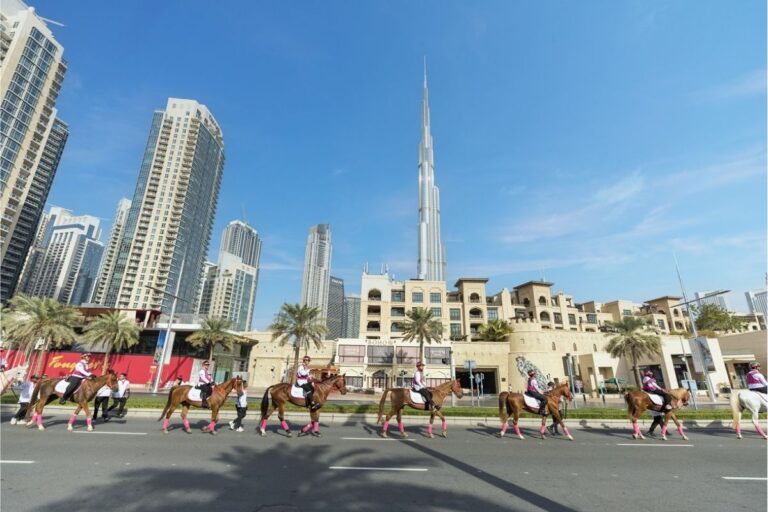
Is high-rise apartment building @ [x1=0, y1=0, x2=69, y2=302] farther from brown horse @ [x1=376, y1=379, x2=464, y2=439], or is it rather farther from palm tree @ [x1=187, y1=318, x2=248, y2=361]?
brown horse @ [x1=376, y1=379, x2=464, y2=439]

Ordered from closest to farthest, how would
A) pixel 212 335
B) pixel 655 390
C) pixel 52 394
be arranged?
1. pixel 52 394
2. pixel 655 390
3. pixel 212 335

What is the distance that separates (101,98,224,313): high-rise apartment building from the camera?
377 ft

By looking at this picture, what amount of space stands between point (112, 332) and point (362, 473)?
47359 mm

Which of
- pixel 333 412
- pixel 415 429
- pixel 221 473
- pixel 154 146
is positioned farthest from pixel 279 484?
pixel 154 146

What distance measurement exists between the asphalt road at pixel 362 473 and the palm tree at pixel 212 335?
115 feet

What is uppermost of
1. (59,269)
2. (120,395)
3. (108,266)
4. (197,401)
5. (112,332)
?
(59,269)

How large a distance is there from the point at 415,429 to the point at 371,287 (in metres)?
60.7

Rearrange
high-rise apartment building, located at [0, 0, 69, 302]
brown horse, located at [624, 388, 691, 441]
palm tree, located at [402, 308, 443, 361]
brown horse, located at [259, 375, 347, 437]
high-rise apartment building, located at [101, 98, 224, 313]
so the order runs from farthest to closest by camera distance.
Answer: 1. high-rise apartment building, located at [101, 98, 224, 313]
2. high-rise apartment building, located at [0, 0, 69, 302]
3. palm tree, located at [402, 308, 443, 361]
4. brown horse, located at [624, 388, 691, 441]
5. brown horse, located at [259, 375, 347, 437]

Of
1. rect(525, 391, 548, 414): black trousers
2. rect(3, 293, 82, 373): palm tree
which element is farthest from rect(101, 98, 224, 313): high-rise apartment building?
rect(525, 391, 548, 414): black trousers

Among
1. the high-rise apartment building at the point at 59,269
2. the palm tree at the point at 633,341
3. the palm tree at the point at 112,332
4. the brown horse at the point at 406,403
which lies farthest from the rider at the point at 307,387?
the high-rise apartment building at the point at 59,269

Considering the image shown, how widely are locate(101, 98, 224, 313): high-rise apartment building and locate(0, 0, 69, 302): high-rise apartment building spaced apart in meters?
29.8

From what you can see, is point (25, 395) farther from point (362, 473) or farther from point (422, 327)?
point (422, 327)

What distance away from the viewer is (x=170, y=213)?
404ft

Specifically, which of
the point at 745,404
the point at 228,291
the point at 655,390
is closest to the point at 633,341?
the point at 745,404
